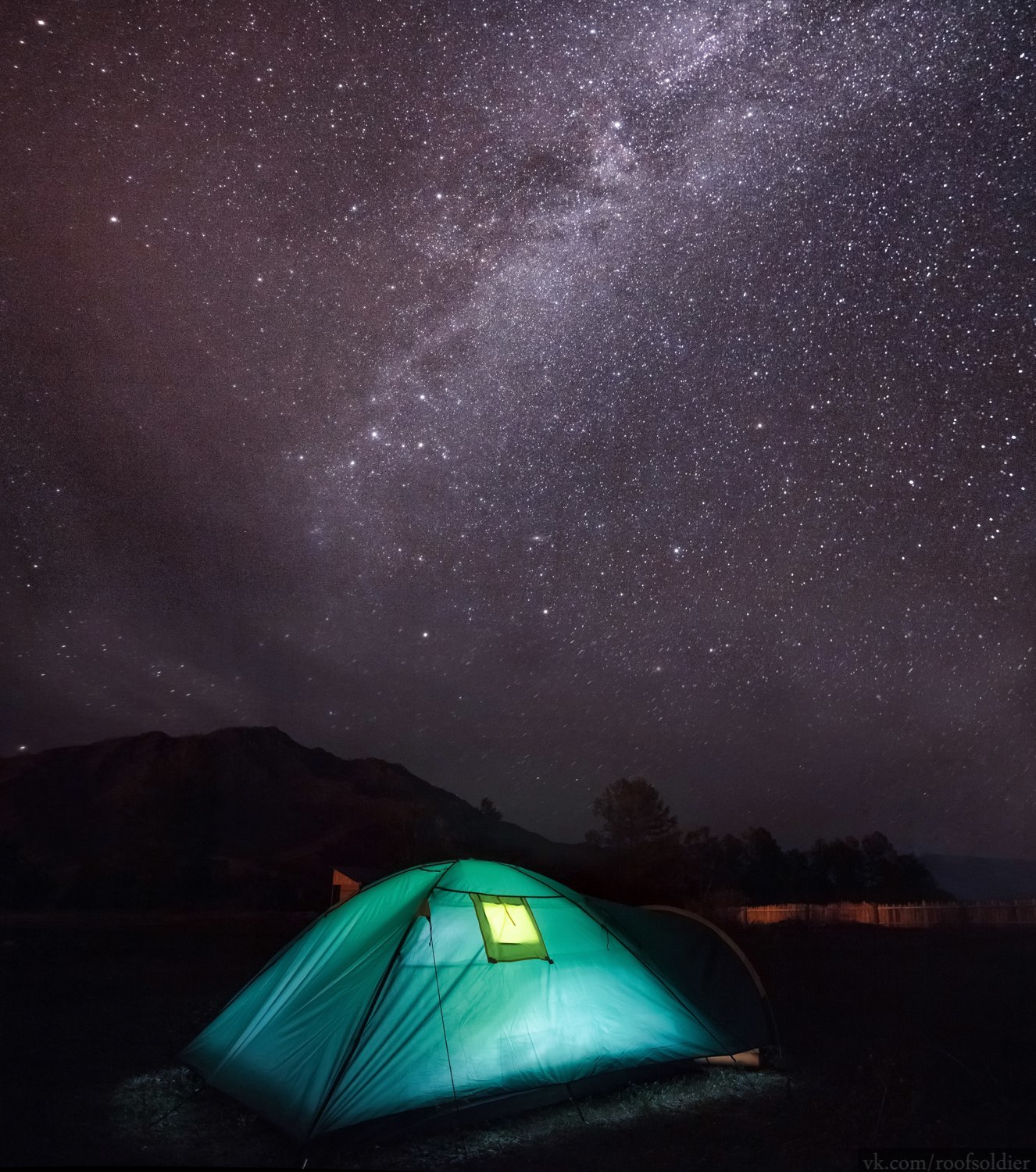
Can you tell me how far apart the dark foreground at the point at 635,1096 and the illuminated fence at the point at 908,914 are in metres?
17.6

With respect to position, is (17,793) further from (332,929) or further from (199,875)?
(332,929)

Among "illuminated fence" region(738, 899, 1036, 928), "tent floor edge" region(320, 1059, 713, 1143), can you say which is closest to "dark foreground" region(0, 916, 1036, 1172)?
"tent floor edge" region(320, 1059, 713, 1143)

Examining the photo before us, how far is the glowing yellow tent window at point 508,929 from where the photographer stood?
6.89m

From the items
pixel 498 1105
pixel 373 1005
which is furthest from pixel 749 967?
pixel 373 1005

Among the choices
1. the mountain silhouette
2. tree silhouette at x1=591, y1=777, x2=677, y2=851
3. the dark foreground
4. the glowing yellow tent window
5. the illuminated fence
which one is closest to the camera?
Result: the dark foreground

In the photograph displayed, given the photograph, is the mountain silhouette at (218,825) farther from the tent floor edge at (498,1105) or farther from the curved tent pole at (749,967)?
the tent floor edge at (498,1105)

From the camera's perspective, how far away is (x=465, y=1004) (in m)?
6.55

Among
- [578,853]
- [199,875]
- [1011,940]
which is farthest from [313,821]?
[1011,940]

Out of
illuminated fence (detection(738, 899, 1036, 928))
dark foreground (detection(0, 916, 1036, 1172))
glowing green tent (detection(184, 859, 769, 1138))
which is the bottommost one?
illuminated fence (detection(738, 899, 1036, 928))

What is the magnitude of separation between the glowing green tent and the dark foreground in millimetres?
261

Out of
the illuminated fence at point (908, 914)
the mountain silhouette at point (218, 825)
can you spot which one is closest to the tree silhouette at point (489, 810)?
the mountain silhouette at point (218, 825)

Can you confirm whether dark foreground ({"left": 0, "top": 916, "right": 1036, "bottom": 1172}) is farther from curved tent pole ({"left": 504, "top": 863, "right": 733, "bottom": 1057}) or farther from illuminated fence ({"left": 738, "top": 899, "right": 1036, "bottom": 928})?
→ illuminated fence ({"left": 738, "top": 899, "right": 1036, "bottom": 928})

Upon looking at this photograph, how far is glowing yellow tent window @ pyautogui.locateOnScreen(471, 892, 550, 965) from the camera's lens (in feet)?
22.6

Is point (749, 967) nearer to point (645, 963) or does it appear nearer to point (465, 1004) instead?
point (645, 963)
